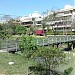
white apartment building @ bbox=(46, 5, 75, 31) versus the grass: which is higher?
the grass

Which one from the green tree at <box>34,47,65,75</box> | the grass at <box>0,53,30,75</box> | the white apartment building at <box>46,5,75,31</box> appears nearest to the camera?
the green tree at <box>34,47,65,75</box>

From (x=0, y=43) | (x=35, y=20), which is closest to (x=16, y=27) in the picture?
(x=35, y=20)

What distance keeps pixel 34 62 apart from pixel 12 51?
4612mm

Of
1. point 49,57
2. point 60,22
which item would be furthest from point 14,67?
point 60,22

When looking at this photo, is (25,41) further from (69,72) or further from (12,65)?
(69,72)

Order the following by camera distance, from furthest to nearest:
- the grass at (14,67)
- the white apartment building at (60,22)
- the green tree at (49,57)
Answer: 1. the white apartment building at (60,22)
2. the grass at (14,67)
3. the green tree at (49,57)

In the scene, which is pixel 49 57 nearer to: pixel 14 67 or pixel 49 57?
pixel 49 57

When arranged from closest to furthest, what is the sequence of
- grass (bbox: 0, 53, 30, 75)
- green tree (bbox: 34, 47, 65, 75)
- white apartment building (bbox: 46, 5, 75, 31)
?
green tree (bbox: 34, 47, 65, 75)
grass (bbox: 0, 53, 30, 75)
white apartment building (bbox: 46, 5, 75, 31)

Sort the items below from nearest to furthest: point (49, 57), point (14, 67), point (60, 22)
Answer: point (49, 57) < point (14, 67) < point (60, 22)

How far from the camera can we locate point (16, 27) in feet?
144

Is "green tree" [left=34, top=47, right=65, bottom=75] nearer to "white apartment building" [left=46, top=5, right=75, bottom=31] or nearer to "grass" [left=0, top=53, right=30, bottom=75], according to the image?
"grass" [left=0, top=53, right=30, bottom=75]

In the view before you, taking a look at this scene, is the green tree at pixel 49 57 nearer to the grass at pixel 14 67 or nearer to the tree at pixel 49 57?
the tree at pixel 49 57

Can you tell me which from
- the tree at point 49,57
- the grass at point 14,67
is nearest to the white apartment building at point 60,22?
the grass at point 14,67

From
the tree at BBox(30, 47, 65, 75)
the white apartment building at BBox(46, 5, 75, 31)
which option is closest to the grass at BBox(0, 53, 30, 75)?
the tree at BBox(30, 47, 65, 75)
